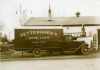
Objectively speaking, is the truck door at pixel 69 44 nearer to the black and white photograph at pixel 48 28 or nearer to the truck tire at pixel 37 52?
the black and white photograph at pixel 48 28

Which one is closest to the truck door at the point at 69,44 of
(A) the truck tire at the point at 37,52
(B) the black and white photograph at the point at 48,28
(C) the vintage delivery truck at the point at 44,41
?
(C) the vintage delivery truck at the point at 44,41

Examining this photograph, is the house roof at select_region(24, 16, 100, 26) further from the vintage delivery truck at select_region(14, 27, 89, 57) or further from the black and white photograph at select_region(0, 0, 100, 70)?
the vintage delivery truck at select_region(14, 27, 89, 57)

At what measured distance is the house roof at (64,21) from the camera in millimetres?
4270

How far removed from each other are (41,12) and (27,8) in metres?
0.32

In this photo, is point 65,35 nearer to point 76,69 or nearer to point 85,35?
point 85,35

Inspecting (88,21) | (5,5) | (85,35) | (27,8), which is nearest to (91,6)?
(88,21)

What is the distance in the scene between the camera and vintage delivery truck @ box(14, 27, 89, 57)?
4.52 metres

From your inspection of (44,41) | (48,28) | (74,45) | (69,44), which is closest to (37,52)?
(44,41)

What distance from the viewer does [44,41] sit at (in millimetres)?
4672

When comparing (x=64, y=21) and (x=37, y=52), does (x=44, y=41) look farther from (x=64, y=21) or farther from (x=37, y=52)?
(x=64, y=21)

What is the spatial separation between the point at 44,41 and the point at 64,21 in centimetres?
74

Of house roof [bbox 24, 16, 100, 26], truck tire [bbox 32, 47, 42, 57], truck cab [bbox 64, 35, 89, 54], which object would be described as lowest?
truck tire [bbox 32, 47, 42, 57]

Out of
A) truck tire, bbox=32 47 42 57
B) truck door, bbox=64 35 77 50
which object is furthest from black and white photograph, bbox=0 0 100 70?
truck door, bbox=64 35 77 50

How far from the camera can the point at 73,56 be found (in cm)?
445
